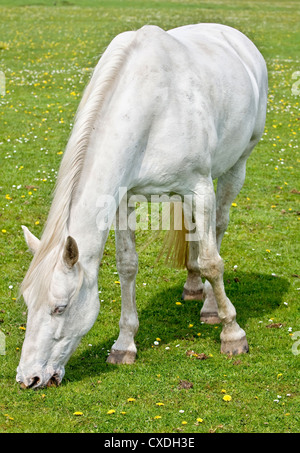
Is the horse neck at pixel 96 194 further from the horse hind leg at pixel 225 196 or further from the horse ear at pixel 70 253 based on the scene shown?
the horse hind leg at pixel 225 196

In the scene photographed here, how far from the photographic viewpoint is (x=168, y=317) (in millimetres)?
7777

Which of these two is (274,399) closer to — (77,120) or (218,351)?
(218,351)

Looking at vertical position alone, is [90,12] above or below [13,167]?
below

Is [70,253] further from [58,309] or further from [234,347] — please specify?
[234,347]

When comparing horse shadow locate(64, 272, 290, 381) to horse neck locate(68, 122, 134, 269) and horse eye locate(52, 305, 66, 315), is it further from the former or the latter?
horse neck locate(68, 122, 134, 269)

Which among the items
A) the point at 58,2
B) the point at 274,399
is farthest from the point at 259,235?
the point at 58,2

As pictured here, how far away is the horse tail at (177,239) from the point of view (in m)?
7.59

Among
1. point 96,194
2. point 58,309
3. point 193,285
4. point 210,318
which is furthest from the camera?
point 193,285

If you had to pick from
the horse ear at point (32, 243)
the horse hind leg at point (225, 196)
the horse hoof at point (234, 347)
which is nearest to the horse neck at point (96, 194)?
the horse ear at point (32, 243)

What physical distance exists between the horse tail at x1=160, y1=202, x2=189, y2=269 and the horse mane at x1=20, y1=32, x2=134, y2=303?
216 centimetres

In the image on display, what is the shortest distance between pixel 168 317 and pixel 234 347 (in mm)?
1195

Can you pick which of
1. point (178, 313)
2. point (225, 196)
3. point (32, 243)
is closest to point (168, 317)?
point (178, 313)

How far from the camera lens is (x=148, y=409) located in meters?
5.58
